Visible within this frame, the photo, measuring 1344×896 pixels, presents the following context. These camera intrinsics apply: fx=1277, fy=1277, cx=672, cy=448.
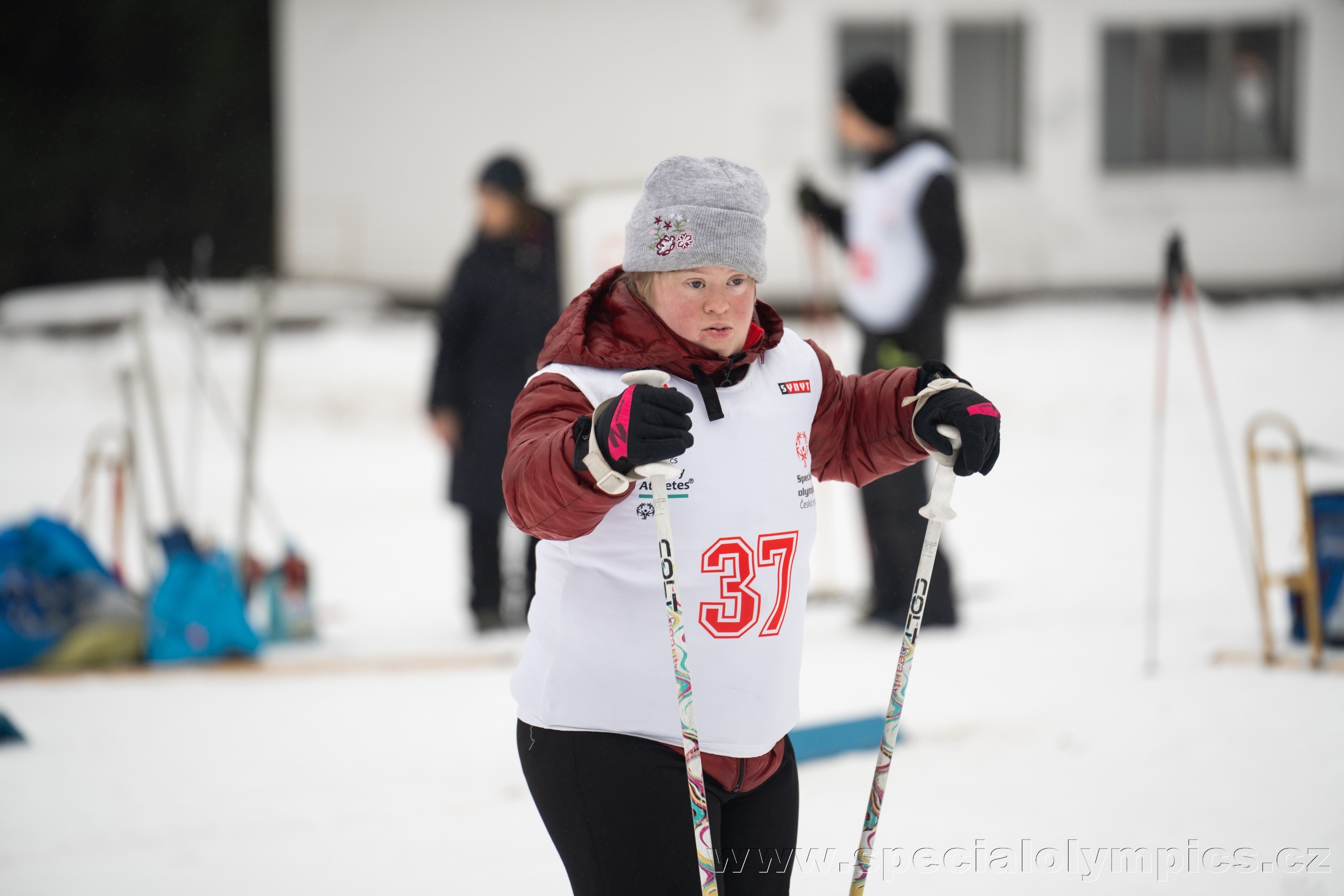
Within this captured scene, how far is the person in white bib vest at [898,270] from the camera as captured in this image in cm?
562

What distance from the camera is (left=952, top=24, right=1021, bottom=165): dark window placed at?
1584 centimetres

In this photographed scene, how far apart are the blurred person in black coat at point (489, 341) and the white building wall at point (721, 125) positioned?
869 centimetres

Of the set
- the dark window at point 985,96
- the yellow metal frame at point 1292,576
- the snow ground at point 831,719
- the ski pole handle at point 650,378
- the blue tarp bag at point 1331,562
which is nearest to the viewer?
the ski pole handle at point 650,378

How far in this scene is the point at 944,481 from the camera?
84.1 inches

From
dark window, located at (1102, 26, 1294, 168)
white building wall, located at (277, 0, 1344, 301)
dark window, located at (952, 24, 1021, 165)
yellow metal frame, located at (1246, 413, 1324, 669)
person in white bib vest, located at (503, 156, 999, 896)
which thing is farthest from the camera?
dark window, located at (1102, 26, 1294, 168)

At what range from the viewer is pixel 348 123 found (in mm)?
15164

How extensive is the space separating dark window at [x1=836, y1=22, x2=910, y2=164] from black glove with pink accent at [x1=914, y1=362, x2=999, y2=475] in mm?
13739

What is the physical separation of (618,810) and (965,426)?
83cm

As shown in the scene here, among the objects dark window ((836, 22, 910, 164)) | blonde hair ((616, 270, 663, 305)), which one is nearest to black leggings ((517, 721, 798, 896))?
blonde hair ((616, 270, 663, 305))

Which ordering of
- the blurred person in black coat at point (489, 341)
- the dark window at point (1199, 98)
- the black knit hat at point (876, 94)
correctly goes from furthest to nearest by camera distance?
the dark window at point (1199, 98) → the blurred person in black coat at point (489, 341) → the black knit hat at point (876, 94)

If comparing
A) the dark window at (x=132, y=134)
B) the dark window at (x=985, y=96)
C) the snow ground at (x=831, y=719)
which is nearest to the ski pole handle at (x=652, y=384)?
the snow ground at (x=831, y=719)

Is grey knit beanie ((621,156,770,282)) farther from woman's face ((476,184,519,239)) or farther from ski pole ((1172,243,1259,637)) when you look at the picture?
woman's face ((476,184,519,239))

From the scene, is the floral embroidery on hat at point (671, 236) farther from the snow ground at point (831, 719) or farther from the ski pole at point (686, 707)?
the snow ground at point (831, 719)

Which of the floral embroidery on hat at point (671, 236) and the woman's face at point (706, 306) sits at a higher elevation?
the floral embroidery on hat at point (671, 236)
